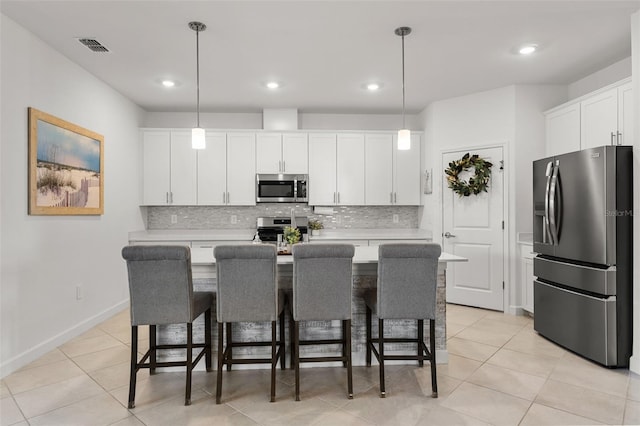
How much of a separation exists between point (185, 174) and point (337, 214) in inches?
86.8

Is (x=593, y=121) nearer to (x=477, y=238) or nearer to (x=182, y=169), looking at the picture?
(x=477, y=238)

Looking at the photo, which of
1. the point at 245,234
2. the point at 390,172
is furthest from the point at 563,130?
the point at 245,234

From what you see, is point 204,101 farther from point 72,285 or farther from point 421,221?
point 421,221

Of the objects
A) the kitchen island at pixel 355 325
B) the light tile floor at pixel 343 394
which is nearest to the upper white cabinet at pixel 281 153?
the kitchen island at pixel 355 325

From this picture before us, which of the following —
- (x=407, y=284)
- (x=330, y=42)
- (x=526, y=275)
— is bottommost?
(x=526, y=275)

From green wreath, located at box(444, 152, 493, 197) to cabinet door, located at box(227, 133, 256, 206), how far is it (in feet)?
8.46

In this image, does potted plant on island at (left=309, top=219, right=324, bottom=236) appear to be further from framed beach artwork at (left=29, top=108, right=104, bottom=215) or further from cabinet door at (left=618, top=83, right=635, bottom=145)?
cabinet door at (left=618, top=83, right=635, bottom=145)

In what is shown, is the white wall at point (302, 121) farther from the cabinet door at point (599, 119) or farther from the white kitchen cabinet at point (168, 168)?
the cabinet door at point (599, 119)

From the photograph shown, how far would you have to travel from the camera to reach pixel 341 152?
201 inches

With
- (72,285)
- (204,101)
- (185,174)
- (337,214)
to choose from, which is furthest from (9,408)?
(337,214)

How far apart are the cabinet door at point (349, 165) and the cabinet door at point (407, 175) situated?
50 cm

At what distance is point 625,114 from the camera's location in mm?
3105

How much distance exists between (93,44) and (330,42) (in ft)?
6.65

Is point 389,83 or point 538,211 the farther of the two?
point 389,83
